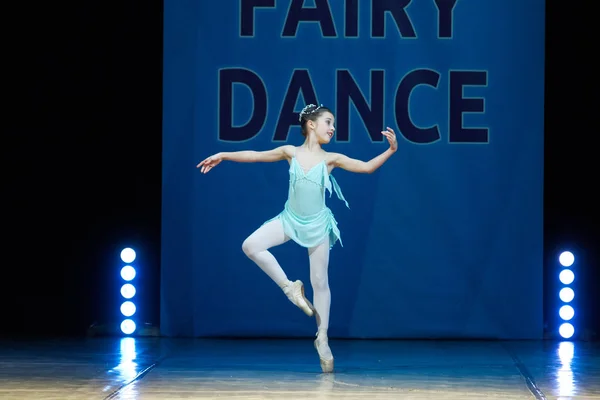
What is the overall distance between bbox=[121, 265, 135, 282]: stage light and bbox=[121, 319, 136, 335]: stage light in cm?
28

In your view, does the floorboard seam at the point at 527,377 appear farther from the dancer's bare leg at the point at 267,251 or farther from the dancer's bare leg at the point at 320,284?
the dancer's bare leg at the point at 267,251

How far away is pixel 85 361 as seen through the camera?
6070mm

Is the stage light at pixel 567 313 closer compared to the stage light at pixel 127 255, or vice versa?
the stage light at pixel 567 313

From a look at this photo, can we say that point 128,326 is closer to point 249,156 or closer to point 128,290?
point 128,290

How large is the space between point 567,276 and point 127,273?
2928 millimetres

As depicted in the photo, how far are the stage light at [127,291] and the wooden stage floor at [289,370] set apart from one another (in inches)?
14.0

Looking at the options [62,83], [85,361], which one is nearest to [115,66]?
[62,83]

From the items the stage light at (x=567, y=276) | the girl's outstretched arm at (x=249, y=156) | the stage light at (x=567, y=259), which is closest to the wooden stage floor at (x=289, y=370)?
the stage light at (x=567, y=276)

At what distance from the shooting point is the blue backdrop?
732cm

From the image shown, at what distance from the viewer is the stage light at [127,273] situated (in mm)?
7488

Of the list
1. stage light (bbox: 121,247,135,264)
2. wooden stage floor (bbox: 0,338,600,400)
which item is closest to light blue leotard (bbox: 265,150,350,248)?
wooden stage floor (bbox: 0,338,600,400)

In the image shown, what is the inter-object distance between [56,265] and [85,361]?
2.01m

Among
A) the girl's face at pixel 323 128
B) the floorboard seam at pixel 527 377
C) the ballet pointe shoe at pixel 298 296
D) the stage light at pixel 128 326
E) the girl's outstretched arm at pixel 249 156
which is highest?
the girl's face at pixel 323 128

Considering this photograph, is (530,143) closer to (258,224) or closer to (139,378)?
(258,224)
